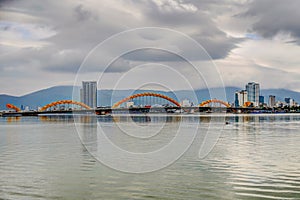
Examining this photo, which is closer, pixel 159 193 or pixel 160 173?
pixel 159 193

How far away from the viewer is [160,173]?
1359 centimetres

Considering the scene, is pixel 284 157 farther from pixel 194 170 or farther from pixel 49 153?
pixel 49 153

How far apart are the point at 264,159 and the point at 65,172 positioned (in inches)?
321

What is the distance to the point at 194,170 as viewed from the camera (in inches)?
556

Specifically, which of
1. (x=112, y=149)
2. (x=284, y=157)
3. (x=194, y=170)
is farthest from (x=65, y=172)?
(x=284, y=157)

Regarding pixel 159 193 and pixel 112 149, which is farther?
pixel 112 149

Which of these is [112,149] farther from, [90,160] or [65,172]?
[65,172]

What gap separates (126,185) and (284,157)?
849cm

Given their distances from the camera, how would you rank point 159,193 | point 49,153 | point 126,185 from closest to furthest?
point 159,193, point 126,185, point 49,153

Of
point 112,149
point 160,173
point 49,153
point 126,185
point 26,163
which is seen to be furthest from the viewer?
point 112,149

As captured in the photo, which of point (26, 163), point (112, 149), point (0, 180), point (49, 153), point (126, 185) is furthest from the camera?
point (112, 149)

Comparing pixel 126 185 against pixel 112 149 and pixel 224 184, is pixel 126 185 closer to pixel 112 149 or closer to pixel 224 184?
pixel 224 184

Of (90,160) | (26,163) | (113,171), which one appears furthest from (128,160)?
(26,163)

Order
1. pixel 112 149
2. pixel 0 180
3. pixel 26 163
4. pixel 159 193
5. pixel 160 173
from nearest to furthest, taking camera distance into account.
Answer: pixel 159 193 < pixel 0 180 < pixel 160 173 < pixel 26 163 < pixel 112 149
